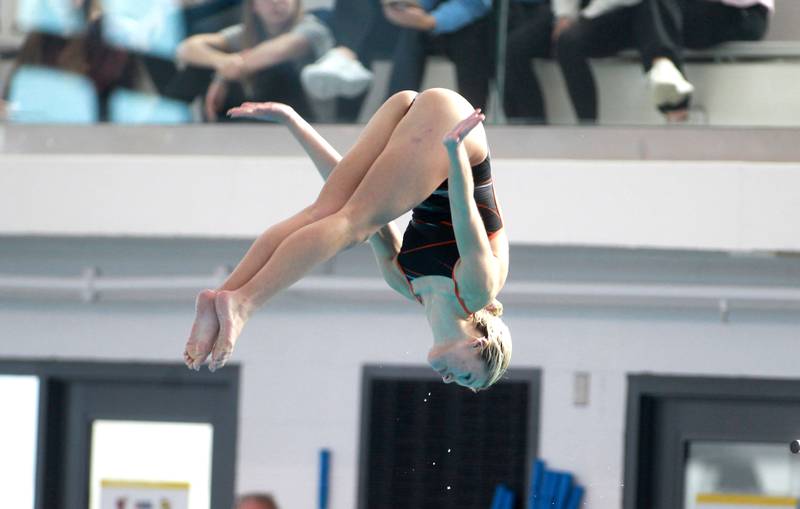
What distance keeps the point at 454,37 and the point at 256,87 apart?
3.02 feet

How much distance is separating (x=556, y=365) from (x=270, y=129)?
1720 mm

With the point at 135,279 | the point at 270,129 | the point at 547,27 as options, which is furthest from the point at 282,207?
the point at 547,27

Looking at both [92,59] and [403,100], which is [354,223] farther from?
[92,59]

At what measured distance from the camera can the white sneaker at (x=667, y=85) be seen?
5.84 meters

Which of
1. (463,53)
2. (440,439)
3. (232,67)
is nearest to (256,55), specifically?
(232,67)

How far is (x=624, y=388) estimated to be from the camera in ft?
21.8

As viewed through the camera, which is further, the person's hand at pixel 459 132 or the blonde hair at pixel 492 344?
the blonde hair at pixel 492 344

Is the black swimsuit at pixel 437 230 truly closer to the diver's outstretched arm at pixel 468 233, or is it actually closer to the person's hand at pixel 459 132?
the diver's outstretched arm at pixel 468 233

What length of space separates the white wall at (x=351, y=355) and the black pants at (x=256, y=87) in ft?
3.79

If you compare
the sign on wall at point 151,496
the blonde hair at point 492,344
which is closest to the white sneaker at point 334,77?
the blonde hair at point 492,344

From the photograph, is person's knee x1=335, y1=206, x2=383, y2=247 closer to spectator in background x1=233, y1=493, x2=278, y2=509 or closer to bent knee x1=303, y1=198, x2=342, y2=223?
bent knee x1=303, y1=198, x2=342, y2=223

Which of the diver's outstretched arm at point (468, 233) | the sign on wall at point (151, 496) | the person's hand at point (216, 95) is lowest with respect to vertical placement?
the sign on wall at point (151, 496)

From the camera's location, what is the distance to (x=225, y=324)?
12.1 ft

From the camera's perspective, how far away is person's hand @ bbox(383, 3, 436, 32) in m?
5.98
